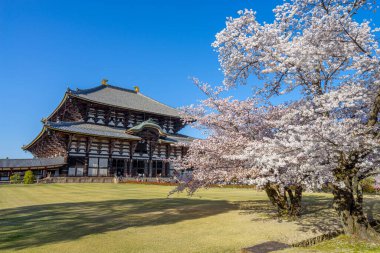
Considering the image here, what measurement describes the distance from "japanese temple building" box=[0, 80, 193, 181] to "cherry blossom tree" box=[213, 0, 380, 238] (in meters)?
23.4

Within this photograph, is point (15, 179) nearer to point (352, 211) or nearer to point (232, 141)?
point (232, 141)

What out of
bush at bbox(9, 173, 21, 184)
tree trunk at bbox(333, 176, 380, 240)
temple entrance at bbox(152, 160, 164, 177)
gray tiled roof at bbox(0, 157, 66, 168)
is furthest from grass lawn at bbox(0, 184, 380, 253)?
temple entrance at bbox(152, 160, 164, 177)

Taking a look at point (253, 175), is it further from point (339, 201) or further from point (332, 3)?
point (332, 3)

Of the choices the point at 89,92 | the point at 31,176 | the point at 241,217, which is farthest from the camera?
the point at 89,92

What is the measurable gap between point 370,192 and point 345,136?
23365mm

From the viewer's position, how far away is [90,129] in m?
31.2

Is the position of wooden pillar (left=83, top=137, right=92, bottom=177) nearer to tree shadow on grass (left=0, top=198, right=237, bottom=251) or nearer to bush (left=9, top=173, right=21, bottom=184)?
bush (left=9, top=173, right=21, bottom=184)

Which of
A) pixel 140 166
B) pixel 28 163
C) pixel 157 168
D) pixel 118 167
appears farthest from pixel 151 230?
pixel 157 168

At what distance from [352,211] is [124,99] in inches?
1401

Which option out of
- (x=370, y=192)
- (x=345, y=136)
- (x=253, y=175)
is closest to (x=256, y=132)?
(x=253, y=175)

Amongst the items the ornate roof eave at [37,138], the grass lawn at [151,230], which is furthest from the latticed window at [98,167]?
the grass lawn at [151,230]

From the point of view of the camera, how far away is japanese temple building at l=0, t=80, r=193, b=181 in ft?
97.5

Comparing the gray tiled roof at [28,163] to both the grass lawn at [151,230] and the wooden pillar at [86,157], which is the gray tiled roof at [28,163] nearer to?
the wooden pillar at [86,157]

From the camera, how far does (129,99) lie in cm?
4094
